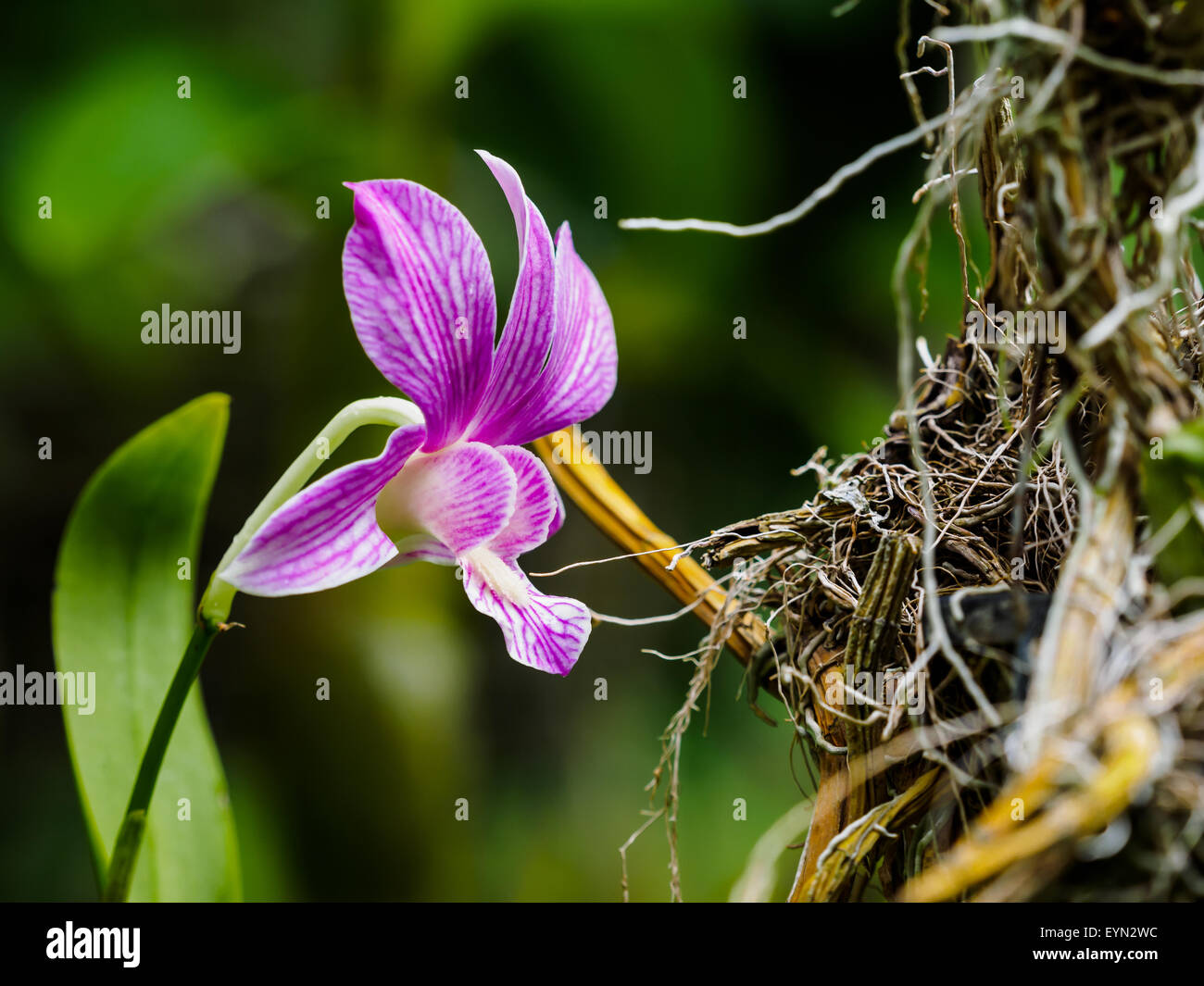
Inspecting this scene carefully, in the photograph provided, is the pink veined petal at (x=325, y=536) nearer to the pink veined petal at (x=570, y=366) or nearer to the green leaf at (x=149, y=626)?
the pink veined petal at (x=570, y=366)

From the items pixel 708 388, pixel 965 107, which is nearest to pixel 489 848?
pixel 708 388

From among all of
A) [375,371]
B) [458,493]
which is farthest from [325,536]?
[375,371]

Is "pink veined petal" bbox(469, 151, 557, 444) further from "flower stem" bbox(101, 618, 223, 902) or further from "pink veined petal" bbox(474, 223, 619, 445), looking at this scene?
"flower stem" bbox(101, 618, 223, 902)

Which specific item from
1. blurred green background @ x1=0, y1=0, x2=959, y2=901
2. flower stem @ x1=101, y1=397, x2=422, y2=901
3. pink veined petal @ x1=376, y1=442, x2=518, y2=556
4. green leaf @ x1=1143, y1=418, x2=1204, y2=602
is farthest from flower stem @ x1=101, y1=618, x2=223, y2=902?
blurred green background @ x1=0, y1=0, x2=959, y2=901

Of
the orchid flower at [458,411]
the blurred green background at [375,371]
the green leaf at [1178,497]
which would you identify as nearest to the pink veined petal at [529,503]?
the orchid flower at [458,411]

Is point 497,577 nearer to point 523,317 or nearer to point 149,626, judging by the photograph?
point 523,317
